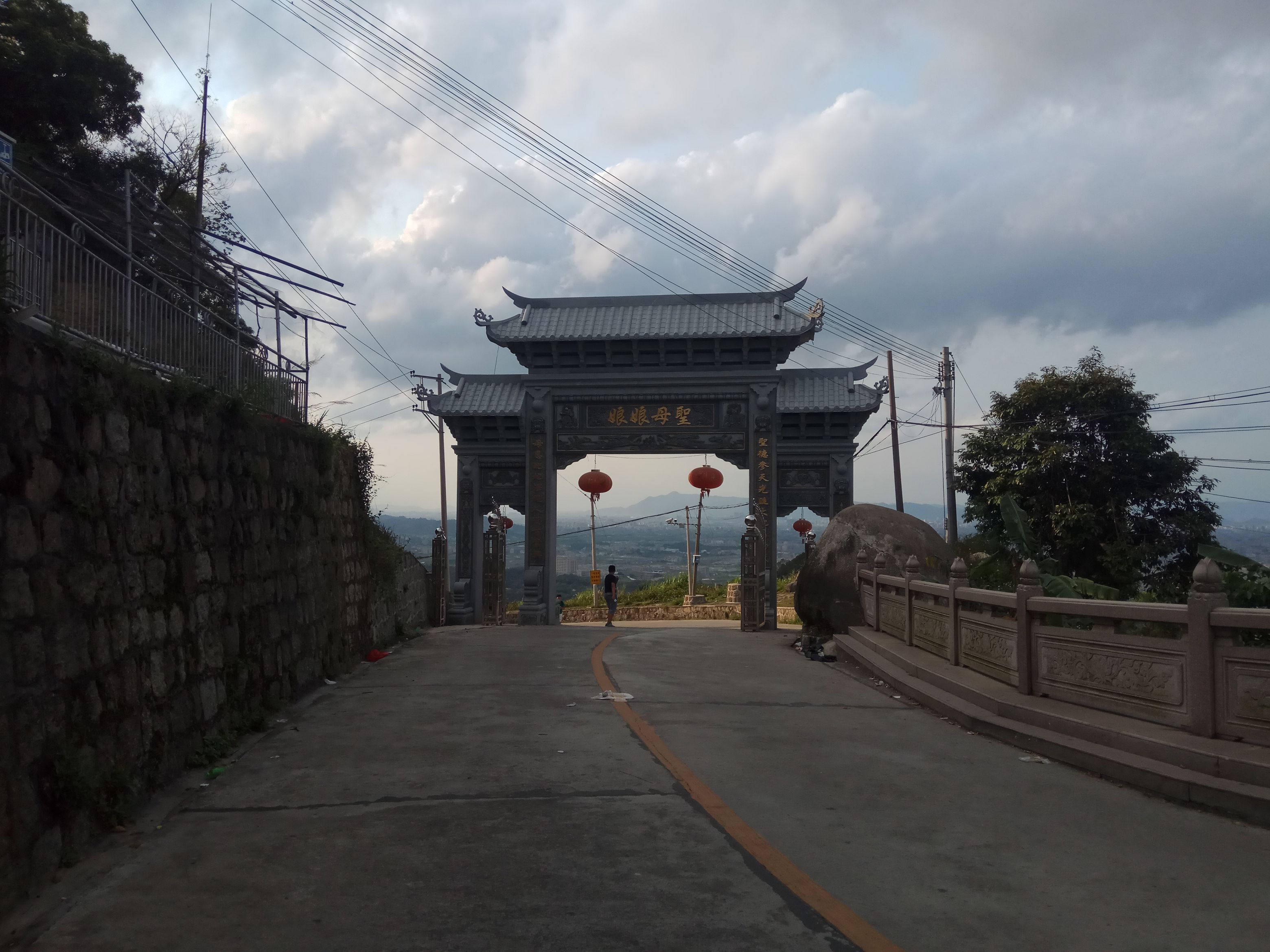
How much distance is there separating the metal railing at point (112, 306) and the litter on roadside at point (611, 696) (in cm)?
441

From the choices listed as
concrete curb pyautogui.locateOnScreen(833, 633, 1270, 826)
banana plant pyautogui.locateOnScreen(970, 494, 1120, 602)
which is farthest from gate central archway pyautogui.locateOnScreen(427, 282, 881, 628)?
concrete curb pyautogui.locateOnScreen(833, 633, 1270, 826)

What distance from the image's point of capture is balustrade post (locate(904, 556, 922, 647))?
13305 millimetres

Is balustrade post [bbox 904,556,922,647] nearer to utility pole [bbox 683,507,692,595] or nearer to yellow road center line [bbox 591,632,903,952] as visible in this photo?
yellow road center line [bbox 591,632,903,952]

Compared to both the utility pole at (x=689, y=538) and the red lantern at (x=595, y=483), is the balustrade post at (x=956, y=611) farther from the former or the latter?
the utility pole at (x=689, y=538)

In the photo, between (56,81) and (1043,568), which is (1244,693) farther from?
(56,81)

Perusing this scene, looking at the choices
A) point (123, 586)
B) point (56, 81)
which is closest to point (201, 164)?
point (56, 81)

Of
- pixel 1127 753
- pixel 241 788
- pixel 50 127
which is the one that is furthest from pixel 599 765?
pixel 50 127

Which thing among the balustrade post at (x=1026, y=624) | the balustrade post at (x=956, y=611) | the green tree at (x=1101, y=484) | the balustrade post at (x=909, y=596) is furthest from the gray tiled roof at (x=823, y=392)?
the balustrade post at (x=1026, y=624)

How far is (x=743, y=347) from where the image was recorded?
89.0 ft

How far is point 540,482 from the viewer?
27.7 meters

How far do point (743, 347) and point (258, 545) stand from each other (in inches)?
759

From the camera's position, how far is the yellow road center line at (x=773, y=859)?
4.29 m

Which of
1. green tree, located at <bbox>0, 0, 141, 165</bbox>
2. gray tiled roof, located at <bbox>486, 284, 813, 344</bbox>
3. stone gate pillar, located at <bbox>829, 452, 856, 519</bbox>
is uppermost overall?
green tree, located at <bbox>0, 0, 141, 165</bbox>

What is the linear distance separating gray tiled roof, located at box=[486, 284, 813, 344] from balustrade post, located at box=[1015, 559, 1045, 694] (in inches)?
709
